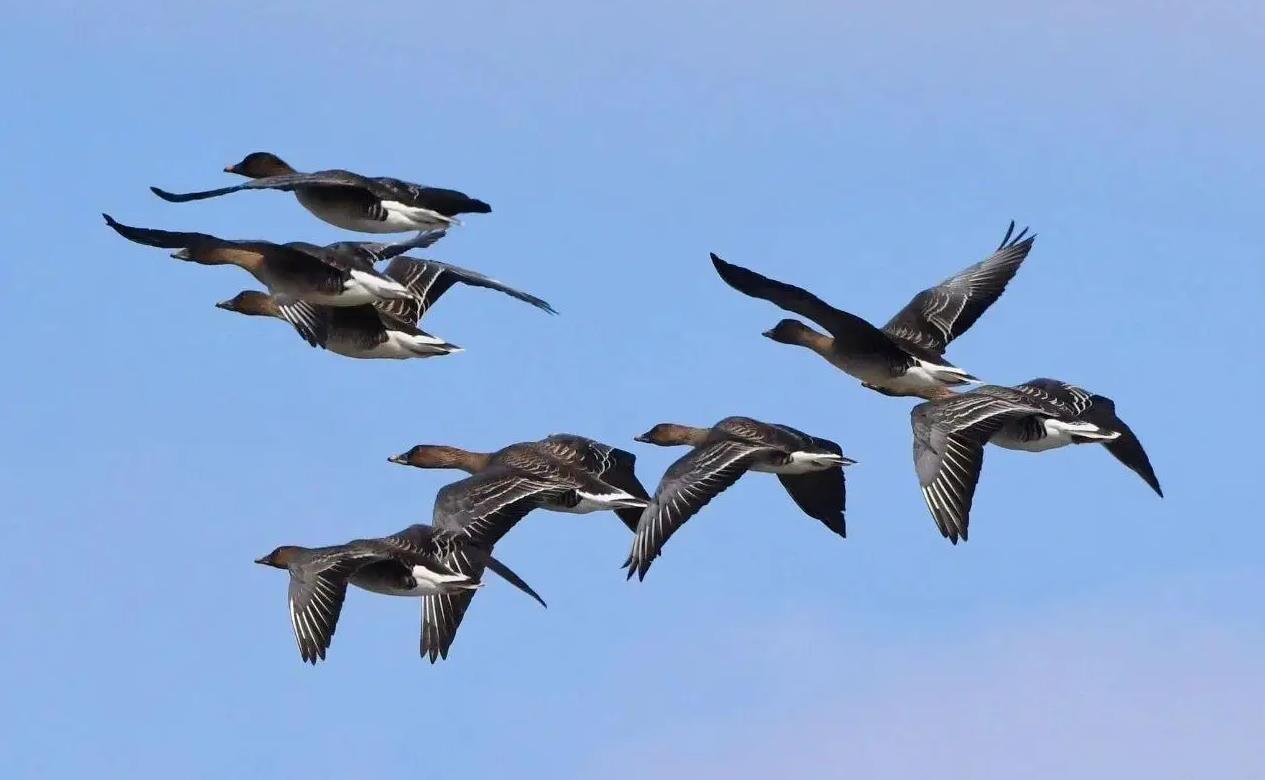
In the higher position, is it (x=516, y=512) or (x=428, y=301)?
(x=428, y=301)

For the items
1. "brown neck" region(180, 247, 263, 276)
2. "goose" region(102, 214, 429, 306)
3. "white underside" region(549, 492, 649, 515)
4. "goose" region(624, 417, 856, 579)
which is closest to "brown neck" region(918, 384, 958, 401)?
"goose" region(624, 417, 856, 579)

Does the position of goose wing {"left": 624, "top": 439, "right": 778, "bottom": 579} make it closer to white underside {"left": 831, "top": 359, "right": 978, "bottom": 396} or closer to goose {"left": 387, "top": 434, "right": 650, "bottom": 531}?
goose {"left": 387, "top": 434, "right": 650, "bottom": 531}

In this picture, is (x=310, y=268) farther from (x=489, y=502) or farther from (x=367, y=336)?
(x=489, y=502)

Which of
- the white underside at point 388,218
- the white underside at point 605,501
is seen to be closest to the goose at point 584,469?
the white underside at point 605,501

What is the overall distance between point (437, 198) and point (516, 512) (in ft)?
17.7

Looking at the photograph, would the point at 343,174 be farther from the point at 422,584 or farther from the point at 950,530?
the point at 950,530

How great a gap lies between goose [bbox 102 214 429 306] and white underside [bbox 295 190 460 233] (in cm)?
158

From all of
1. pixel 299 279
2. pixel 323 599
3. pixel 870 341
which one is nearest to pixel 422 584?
pixel 323 599

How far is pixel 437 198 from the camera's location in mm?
40344

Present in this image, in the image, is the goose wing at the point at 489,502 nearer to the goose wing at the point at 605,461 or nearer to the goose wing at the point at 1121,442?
the goose wing at the point at 605,461

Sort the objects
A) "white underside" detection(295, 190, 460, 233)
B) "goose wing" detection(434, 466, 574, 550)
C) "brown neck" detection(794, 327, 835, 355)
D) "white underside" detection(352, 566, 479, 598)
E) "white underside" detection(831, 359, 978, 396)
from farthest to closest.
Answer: "brown neck" detection(794, 327, 835, 355), "white underside" detection(295, 190, 460, 233), "white underside" detection(831, 359, 978, 396), "goose wing" detection(434, 466, 574, 550), "white underside" detection(352, 566, 479, 598)

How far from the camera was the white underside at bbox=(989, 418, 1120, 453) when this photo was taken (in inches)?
1507

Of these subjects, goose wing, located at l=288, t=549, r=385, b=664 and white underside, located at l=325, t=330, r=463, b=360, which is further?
white underside, located at l=325, t=330, r=463, b=360

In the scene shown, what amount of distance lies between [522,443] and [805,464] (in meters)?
4.28
